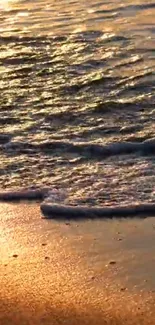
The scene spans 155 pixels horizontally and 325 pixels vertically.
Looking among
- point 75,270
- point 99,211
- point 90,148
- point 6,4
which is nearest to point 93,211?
point 99,211

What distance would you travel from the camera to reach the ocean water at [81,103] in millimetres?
5316

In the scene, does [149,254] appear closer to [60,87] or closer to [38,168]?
[38,168]

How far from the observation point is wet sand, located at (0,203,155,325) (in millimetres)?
3736

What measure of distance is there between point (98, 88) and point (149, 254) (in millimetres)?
3680

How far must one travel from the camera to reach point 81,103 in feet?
23.7

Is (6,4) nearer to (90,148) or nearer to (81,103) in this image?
(81,103)

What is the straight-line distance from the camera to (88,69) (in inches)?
332

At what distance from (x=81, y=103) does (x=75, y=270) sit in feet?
10.8

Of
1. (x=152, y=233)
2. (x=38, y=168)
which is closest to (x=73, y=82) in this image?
(x=38, y=168)

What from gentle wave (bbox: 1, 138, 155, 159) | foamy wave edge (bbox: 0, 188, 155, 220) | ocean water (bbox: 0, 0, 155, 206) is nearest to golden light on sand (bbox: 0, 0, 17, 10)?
ocean water (bbox: 0, 0, 155, 206)

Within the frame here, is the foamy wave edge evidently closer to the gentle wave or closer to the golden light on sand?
the gentle wave

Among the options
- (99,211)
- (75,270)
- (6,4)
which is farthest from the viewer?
(6,4)

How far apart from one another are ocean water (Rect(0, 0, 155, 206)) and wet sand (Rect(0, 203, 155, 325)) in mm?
395

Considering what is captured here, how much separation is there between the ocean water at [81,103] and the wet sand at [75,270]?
0.40 meters
